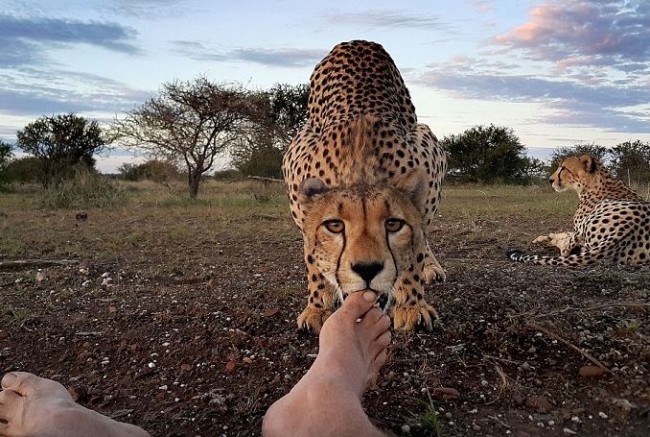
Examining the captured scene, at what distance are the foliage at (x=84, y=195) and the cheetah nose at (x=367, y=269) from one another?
8.84m

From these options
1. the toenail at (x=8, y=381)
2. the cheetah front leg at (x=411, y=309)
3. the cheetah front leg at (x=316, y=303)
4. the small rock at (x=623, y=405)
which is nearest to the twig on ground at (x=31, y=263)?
the cheetah front leg at (x=316, y=303)

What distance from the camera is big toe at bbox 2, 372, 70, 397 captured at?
1.59 meters

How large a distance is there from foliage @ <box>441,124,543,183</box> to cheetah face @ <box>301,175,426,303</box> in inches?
665

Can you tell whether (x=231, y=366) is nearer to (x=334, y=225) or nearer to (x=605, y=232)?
(x=334, y=225)

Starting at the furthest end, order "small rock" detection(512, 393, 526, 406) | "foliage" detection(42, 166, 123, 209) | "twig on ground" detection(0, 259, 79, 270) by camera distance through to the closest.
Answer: "foliage" detection(42, 166, 123, 209)
"twig on ground" detection(0, 259, 79, 270)
"small rock" detection(512, 393, 526, 406)

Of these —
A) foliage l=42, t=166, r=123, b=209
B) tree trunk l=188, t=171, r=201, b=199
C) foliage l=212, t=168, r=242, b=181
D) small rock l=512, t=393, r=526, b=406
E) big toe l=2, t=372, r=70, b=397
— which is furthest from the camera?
foliage l=212, t=168, r=242, b=181

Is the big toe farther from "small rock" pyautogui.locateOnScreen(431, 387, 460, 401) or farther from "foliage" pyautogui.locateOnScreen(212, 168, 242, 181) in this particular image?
"foliage" pyautogui.locateOnScreen(212, 168, 242, 181)

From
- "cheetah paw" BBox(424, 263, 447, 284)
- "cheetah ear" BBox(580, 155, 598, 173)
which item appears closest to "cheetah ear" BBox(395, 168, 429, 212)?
"cheetah paw" BBox(424, 263, 447, 284)

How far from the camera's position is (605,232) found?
458cm

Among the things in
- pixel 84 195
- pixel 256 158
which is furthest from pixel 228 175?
pixel 84 195

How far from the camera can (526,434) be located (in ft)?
5.90

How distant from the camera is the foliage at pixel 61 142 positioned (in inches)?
738

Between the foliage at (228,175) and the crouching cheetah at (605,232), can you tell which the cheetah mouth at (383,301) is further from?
the foliage at (228,175)

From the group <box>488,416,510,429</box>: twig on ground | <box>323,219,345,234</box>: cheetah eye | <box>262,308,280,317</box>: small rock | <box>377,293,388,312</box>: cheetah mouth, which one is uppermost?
<box>323,219,345,234</box>: cheetah eye
